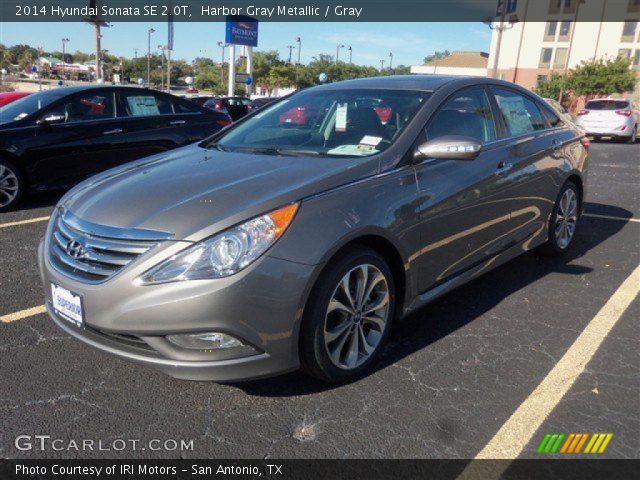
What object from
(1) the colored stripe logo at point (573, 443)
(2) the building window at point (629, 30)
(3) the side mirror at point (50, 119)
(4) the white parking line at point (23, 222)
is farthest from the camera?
(2) the building window at point (629, 30)

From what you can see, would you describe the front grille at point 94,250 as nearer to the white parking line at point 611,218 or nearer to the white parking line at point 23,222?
the white parking line at point 23,222

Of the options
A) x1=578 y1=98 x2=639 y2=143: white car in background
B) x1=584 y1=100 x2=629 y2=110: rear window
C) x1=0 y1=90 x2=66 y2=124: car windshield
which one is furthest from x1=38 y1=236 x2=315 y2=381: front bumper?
x1=584 y1=100 x2=629 y2=110: rear window

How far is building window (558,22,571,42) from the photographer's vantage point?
60625mm

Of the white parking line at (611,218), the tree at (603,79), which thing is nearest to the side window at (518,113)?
the white parking line at (611,218)

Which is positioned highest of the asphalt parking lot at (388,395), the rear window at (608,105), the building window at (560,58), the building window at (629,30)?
the building window at (629,30)

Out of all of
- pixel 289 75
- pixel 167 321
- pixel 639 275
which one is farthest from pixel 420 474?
pixel 289 75

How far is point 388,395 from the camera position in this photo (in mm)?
2729

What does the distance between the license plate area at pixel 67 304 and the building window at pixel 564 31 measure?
226 ft

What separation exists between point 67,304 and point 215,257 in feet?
2.70

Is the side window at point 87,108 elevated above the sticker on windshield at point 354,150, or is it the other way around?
the sticker on windshield at point 354,150

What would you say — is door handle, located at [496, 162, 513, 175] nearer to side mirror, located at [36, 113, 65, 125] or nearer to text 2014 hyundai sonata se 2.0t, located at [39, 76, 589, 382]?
text 2014 hyundai sonata se 2.0t, located at [39, 76, 589, 382]

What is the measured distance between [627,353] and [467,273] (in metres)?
1.03

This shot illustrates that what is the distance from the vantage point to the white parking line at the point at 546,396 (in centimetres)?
232

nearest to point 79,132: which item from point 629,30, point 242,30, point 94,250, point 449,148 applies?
point 94,250
